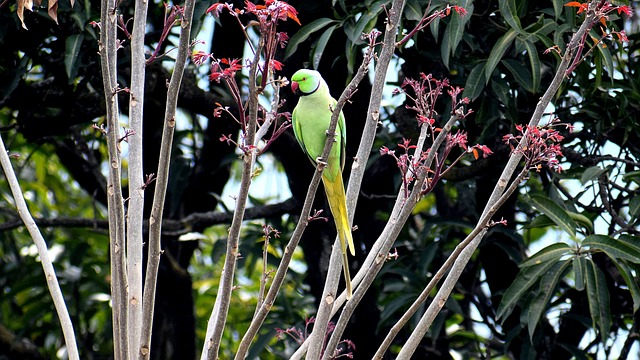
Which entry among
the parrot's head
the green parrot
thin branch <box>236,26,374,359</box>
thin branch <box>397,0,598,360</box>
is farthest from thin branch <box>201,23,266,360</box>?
the parrot's head

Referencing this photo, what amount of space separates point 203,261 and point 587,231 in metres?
4.12

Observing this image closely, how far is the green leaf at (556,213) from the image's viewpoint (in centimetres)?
355

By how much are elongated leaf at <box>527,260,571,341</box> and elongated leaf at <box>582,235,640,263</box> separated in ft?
0.55

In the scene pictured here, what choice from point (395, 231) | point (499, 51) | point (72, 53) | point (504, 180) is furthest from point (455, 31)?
point (72, 53)

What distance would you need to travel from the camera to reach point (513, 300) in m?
3.57

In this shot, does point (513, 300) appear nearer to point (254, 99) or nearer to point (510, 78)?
point (510, 78)

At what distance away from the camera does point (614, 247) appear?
3451 mm

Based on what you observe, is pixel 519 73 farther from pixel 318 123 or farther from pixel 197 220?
pixel 197 220

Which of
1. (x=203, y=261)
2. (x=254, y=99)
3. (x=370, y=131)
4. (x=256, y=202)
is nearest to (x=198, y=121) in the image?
(x=256, y=202)

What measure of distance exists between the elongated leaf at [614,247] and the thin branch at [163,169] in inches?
81.6

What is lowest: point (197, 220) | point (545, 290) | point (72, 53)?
point (197, 220)

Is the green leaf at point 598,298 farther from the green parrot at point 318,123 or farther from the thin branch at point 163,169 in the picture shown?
the thin branch at point 163,169

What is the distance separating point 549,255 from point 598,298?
0.27 meters

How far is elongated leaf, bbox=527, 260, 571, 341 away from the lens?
142 inches
